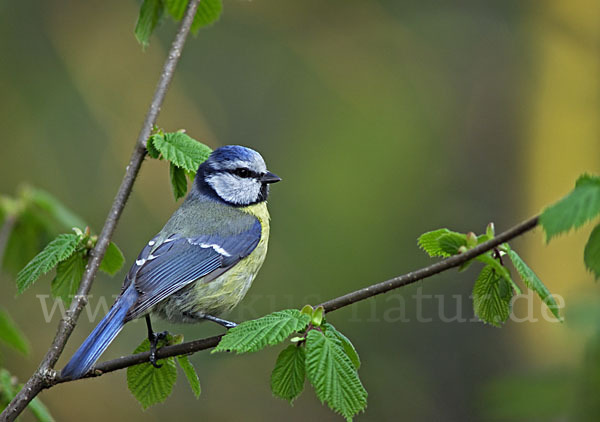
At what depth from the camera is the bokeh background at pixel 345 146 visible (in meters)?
5.79

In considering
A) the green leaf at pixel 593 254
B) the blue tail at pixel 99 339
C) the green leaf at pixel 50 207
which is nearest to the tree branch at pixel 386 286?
the blue tail at pixel 99 339

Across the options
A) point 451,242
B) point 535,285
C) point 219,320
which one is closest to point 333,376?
point 451,242

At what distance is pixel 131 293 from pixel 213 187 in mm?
893

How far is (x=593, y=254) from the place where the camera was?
1592 mm

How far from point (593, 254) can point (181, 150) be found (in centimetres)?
127

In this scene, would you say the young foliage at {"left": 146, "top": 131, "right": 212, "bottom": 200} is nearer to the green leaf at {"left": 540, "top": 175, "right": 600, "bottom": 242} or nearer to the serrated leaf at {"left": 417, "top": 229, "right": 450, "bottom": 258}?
the serrated leaf at {"left": 417, "top": 229, "right": 450, "bottom": 258}

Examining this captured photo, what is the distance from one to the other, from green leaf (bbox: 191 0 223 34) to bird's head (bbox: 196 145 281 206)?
27.4 inches

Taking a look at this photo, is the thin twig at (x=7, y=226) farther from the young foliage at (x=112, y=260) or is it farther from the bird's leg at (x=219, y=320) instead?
the bird's leg at (x=219, y=320)

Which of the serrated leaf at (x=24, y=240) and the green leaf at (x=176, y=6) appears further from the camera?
the serrated leaf at (x=24, y=240)

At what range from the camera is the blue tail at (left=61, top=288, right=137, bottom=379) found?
1.92 meters

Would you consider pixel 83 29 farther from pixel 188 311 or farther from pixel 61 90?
pixel 188 311

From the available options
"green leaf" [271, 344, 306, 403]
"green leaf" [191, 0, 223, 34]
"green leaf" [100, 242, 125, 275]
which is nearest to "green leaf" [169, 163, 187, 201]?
"green leaf" [100, 242, 125, 275]

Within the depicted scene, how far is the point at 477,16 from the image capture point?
7348 mm

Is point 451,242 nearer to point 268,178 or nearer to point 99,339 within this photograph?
point 99,339
